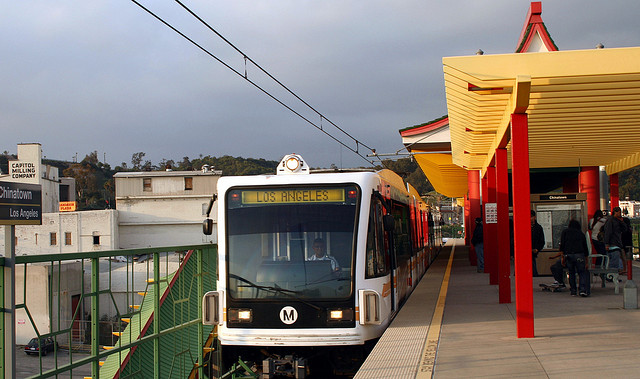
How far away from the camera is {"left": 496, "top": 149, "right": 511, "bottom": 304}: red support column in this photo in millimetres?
12328

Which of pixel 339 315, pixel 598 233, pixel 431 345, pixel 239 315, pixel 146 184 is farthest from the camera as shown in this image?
pixel 146 184

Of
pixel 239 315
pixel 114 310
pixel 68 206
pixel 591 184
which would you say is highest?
pixel 68 206

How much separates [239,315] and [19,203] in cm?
457

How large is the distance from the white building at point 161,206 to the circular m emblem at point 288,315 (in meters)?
65.4

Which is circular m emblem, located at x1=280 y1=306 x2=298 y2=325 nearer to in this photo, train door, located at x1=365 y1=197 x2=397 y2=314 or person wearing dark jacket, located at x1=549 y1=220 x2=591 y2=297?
train door, located at x1=365 y1=197 x2=397 y2=314

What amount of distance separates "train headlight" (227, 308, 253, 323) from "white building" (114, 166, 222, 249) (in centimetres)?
6510

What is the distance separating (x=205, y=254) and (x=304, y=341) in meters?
3.24

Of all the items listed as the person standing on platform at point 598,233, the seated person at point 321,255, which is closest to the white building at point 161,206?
the person standing on platform at point 598,233

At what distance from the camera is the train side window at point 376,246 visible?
370 inches

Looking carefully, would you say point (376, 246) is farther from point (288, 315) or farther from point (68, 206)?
point (68, 206)

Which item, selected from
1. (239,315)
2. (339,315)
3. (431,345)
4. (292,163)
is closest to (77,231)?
(292,163)

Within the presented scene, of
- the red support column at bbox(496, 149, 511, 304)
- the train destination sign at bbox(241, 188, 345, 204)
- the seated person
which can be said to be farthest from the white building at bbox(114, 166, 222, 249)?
the seated person

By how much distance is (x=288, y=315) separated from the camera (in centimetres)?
921

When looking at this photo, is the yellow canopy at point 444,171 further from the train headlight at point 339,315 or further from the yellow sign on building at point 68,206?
the yellow sign on building at point 68,206
